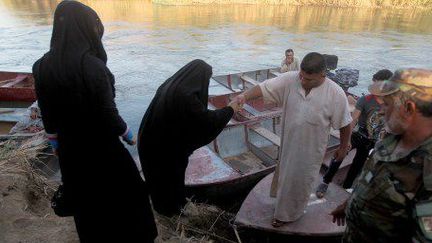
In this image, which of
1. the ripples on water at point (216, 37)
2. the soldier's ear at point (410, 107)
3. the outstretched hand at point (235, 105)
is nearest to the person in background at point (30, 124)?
the ripples on water at point (216, 37)

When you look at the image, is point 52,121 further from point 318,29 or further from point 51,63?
point 318,29

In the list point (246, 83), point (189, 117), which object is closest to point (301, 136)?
point (189, 117)

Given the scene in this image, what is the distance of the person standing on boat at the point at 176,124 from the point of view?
7.42 feet

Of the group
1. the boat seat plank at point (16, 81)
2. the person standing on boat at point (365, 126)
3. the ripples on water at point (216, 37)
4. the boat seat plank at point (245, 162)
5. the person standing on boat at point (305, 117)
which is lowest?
the ripples on water at point (216, 37)

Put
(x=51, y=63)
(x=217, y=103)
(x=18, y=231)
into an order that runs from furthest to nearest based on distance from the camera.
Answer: (x=217, y=103) < (x=18, y=231) < (x=51, y=63)

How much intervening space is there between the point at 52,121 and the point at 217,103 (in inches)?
211

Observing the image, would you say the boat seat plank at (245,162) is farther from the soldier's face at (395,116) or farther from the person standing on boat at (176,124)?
the soldier's face at (395,116)

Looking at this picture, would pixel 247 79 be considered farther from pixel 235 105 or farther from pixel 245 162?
pixel 235 105

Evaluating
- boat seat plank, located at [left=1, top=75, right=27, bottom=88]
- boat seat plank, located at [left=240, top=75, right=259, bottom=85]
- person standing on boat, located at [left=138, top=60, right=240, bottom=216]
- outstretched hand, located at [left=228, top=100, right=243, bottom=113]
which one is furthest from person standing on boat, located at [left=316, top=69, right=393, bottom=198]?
boat seat plank, located at [left=1, top=75, right=27, bottom=88]

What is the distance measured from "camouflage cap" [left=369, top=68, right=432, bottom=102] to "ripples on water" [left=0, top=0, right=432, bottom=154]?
8.67 m

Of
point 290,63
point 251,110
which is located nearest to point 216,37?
point 290,63

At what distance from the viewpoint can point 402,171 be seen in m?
1.62

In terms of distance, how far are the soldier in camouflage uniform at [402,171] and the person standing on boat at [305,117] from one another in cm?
92

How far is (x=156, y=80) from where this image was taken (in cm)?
1337
